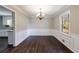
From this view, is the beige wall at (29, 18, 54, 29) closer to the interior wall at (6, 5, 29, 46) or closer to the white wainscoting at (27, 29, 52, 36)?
the white wainscoting at (27, 29, 52, 36)

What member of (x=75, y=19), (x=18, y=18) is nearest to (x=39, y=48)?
(x=75, y=19)

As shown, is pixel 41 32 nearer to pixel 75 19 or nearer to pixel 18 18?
pixel 18 18

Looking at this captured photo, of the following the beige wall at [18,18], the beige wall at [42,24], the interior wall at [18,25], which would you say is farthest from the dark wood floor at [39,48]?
the beige wall at [42,24]

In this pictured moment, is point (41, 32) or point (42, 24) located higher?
point (42, 24)

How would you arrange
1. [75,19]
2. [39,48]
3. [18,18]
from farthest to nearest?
[18,18]
[39,48]
[75,19]

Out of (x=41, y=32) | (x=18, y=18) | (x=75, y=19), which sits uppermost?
(x=18, y=18)

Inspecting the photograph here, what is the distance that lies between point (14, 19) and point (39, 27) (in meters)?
7.18

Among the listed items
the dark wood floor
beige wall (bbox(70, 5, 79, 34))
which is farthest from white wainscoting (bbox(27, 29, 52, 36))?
beige wall (bbox(70, 5, 79, 34))
